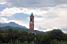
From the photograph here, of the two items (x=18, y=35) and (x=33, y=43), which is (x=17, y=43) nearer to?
(x=33, y=43)

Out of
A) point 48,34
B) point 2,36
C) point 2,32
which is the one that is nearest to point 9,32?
point 2,32

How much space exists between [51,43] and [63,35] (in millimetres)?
3158

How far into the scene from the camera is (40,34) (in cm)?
1780

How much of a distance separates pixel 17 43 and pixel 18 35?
384cm

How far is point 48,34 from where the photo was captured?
17.1 metres

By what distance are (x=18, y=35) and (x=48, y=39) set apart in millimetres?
Answer: 2479

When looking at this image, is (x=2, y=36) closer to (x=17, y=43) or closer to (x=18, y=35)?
(x=18, y=35)

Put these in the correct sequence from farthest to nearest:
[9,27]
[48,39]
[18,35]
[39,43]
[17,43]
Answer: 1. [9,27]
2. [18,35]
3. [48,39]
4. [39,43]
5. [17,43]

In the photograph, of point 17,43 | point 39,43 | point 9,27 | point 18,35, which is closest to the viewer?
point 17,43

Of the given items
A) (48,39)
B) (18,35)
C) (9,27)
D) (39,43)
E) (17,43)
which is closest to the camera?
(17,43)

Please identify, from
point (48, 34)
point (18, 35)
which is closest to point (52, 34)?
point (48, 34)

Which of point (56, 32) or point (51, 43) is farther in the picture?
point (56, 32)

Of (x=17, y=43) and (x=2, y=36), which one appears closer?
(x=17, y=43)

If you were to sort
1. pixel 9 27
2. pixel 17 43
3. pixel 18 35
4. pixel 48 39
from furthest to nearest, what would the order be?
1. pixel 9 27
2. pixel 18 35
3. pixel 48 39
4. pixel 17 43
